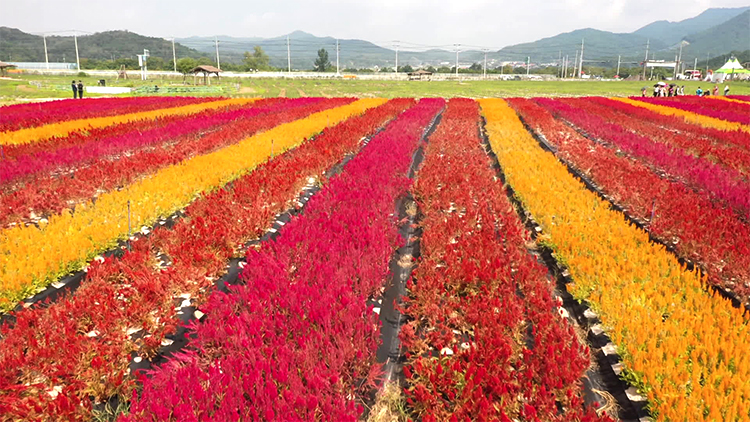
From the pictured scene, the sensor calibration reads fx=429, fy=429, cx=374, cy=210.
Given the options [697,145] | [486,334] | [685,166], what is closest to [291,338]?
[486,334]

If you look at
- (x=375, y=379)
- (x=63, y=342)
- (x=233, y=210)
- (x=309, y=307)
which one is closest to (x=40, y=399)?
(x=63, y=342)

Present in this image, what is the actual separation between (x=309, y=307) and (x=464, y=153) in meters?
8.20

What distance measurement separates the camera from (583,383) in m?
3.23

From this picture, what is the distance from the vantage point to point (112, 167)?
29.4 feet

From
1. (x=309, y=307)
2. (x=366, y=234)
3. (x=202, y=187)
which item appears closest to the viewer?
(x=309, y=307)

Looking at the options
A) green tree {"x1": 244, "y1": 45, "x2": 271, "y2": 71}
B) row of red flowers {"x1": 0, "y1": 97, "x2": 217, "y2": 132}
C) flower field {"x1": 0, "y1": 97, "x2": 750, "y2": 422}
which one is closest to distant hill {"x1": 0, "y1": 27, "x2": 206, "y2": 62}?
green tree {"x1": 244, "y1": 45, "x2": 271, "y2": 71}

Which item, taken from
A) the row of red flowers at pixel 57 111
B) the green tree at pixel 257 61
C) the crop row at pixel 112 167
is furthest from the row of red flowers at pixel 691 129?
the green tree at pixel 257 61

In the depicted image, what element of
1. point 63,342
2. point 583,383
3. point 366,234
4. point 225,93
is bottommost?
point 583,383

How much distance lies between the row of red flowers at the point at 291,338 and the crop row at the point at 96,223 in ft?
6.59

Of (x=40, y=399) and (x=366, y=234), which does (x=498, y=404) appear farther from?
(x=40, y=399)

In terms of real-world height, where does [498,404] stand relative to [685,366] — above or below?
below

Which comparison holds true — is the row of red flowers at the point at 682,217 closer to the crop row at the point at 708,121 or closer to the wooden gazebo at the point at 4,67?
the crop row at the point at 708,121

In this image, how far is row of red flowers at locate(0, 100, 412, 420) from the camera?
295 cm

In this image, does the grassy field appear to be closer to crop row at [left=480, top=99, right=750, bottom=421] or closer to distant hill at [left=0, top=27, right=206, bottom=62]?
crop row at [left=480, top=99, right=750, bottom=421]
